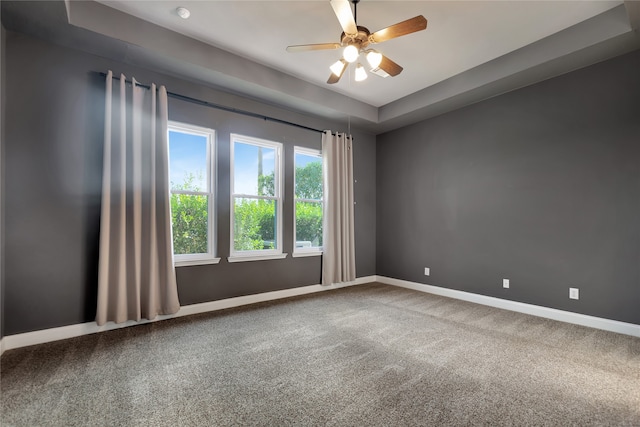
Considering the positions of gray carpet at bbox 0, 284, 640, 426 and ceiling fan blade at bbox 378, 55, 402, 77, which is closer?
gray carpet at bbox 0, 284, 640, 426

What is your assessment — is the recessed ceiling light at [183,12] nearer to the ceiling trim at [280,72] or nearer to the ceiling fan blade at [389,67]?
the ceiling trim at [280,72]

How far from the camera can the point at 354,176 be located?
5.34 meters

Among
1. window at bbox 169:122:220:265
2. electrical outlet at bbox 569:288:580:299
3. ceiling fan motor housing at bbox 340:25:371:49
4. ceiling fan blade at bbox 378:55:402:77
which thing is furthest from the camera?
window at bbox 169:122:220:265

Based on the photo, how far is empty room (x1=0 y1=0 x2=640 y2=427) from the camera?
1978 mm

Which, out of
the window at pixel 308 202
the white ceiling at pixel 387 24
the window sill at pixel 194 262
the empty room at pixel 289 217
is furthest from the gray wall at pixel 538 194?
the window sill at pixel 194 262

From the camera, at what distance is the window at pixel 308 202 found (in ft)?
15.2

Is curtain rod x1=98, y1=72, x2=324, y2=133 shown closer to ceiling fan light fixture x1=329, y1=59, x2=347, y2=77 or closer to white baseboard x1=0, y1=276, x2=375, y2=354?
ceiling fan light fixture x1=329, y1=59, x2=347, y2=77

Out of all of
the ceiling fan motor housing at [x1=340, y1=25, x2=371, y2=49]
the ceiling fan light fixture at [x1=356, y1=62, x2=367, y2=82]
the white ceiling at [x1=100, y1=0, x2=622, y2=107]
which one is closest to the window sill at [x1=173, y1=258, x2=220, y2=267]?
the white ceiling at [x1=100, y1=0, x2=622, y2=107]

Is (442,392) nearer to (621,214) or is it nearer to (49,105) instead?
(621,214)

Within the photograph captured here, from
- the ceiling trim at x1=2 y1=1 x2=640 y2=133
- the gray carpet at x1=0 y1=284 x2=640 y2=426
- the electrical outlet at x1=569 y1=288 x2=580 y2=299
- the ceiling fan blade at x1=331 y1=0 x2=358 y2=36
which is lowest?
the gray carpet at x1=0 y1=284 x2=640 y2=426

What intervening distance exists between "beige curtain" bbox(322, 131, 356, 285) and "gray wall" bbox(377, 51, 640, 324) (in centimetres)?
101

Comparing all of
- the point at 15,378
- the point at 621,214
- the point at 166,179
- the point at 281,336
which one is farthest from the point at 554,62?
the point at 15,378

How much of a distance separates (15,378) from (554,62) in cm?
554

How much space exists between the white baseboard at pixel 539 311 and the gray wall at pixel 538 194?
7 centimetres
